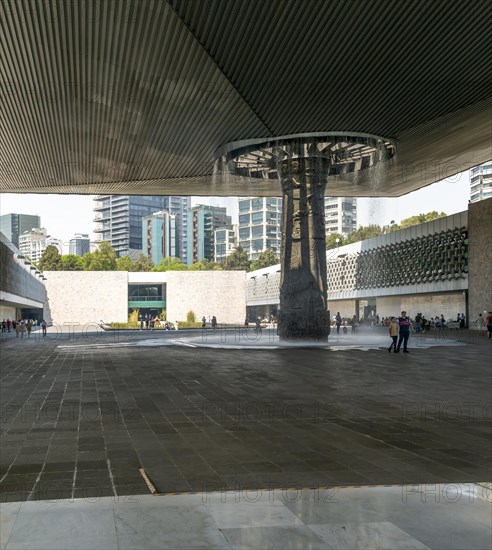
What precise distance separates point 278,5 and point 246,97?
473 cm

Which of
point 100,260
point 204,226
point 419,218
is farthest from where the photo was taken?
point 204,226

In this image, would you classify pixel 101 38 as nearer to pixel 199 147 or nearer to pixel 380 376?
pixel 199 147

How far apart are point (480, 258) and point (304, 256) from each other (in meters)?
16.2

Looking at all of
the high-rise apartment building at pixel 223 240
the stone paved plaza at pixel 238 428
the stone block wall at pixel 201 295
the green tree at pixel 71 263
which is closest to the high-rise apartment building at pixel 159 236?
the high-rise apartment building at pixel 223 240

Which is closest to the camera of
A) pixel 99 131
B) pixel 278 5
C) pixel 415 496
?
pixel 415 496

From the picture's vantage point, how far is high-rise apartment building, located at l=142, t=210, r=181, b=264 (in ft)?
526

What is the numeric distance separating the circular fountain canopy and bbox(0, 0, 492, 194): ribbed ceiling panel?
2.74 ft

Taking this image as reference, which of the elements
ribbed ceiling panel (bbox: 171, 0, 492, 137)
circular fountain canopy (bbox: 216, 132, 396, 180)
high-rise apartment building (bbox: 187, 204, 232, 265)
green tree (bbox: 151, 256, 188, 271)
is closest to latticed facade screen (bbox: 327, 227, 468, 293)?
circular fountain canopy (bbox: 216, 132, 396, 180)

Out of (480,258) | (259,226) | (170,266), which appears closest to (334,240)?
(259,226)

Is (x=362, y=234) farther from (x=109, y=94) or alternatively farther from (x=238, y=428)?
(x=238, y=428)

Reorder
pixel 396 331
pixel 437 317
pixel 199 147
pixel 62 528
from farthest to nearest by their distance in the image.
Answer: pixel 437 317, pixel 199 147, pixel 396 331, pixel 62 528

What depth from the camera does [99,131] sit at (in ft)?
71.1

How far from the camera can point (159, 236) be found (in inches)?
6344

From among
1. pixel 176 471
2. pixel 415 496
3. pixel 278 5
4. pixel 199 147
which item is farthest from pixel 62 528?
pixel 199 147
